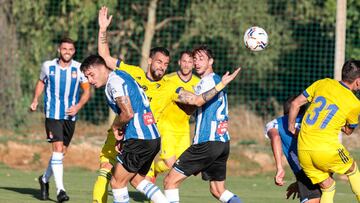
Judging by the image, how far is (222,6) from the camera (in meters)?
20.2

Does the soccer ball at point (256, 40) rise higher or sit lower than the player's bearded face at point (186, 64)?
higher

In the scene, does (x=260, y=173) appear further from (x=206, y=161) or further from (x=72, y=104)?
(x=206, y=161)

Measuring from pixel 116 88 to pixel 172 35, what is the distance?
1081 cm

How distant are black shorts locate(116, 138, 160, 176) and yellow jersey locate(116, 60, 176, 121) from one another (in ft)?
5.72

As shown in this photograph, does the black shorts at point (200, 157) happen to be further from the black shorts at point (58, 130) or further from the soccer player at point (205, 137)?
the black shorts at point (58, 130)

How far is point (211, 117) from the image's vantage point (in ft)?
34.9

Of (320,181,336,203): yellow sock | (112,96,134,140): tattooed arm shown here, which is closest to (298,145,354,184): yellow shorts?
(320,181,336,203): yellow sock

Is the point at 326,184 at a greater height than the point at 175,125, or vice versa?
the point at 175,125

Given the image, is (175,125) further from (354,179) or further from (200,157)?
(354,179)

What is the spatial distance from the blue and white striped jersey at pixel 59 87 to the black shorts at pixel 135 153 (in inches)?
137

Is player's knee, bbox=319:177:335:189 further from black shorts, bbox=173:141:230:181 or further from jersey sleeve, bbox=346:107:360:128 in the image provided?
black shorts, bbox=173:141:230:181

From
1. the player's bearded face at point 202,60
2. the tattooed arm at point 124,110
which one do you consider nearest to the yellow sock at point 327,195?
the player's bearded face at point 202,60

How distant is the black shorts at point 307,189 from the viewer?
9.96 m

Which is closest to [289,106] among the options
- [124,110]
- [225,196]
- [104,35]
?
[225,196]
